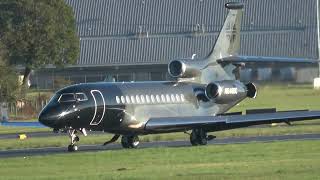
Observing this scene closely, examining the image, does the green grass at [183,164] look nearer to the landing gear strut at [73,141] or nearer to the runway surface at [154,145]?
the landing gear strut at [73,141]

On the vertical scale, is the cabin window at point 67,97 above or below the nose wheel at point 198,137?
above

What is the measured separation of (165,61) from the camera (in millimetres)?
109875

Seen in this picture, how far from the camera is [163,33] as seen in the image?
369 feet

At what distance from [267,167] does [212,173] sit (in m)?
2.26

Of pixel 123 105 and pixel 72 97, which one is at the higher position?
pixel 72 97

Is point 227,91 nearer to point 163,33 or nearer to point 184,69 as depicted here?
point 184,69

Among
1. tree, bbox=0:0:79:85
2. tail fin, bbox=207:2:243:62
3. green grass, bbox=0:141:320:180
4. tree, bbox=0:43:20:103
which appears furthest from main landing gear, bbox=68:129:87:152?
tree, bbox=0:0:79:85

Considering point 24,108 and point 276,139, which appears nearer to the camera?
point 276,139

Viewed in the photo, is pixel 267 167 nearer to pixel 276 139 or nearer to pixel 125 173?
pixel 125 173

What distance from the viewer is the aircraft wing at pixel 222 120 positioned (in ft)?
138

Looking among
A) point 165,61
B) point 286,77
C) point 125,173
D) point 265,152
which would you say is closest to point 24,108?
point 286,77

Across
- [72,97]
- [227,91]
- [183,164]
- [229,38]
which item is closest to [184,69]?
[227,91]

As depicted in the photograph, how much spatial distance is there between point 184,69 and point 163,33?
65559 millimetres

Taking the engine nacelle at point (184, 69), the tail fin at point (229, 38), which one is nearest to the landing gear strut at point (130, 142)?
the engine nacelle at point (184, 69)
